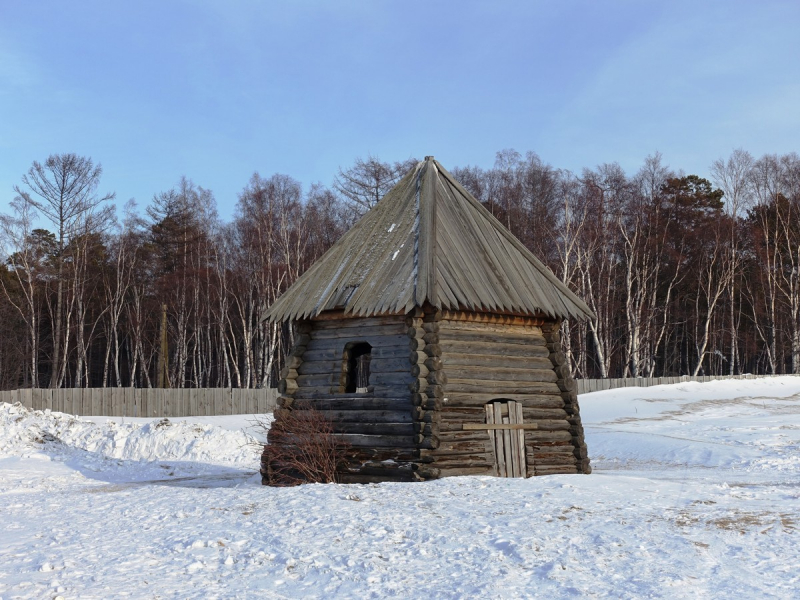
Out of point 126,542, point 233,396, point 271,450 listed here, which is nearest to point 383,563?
point 126,542

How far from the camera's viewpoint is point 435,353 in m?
13.2

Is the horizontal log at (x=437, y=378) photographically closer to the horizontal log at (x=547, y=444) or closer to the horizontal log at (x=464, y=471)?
the horizontal log at (x=464, y=471)

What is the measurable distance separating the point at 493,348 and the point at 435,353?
1441 mm

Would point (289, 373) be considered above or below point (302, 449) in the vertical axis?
above

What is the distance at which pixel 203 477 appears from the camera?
62.9ft

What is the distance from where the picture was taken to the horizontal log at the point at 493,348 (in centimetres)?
1365

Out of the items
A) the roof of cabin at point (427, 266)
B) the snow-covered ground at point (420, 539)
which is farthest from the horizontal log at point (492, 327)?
the snow-covered ground at point (420, 539)

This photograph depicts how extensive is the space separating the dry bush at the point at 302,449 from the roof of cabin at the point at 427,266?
6.30ft

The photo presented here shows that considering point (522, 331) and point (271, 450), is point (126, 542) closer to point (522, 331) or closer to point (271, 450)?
point (271, 450)

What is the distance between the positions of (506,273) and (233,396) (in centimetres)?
2170

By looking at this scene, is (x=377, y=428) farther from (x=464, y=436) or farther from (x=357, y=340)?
(x=357, y=340)

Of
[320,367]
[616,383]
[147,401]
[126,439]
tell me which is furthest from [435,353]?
[616,383]

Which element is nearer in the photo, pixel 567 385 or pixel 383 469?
pixel 383 469

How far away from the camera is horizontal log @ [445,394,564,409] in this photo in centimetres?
1338
